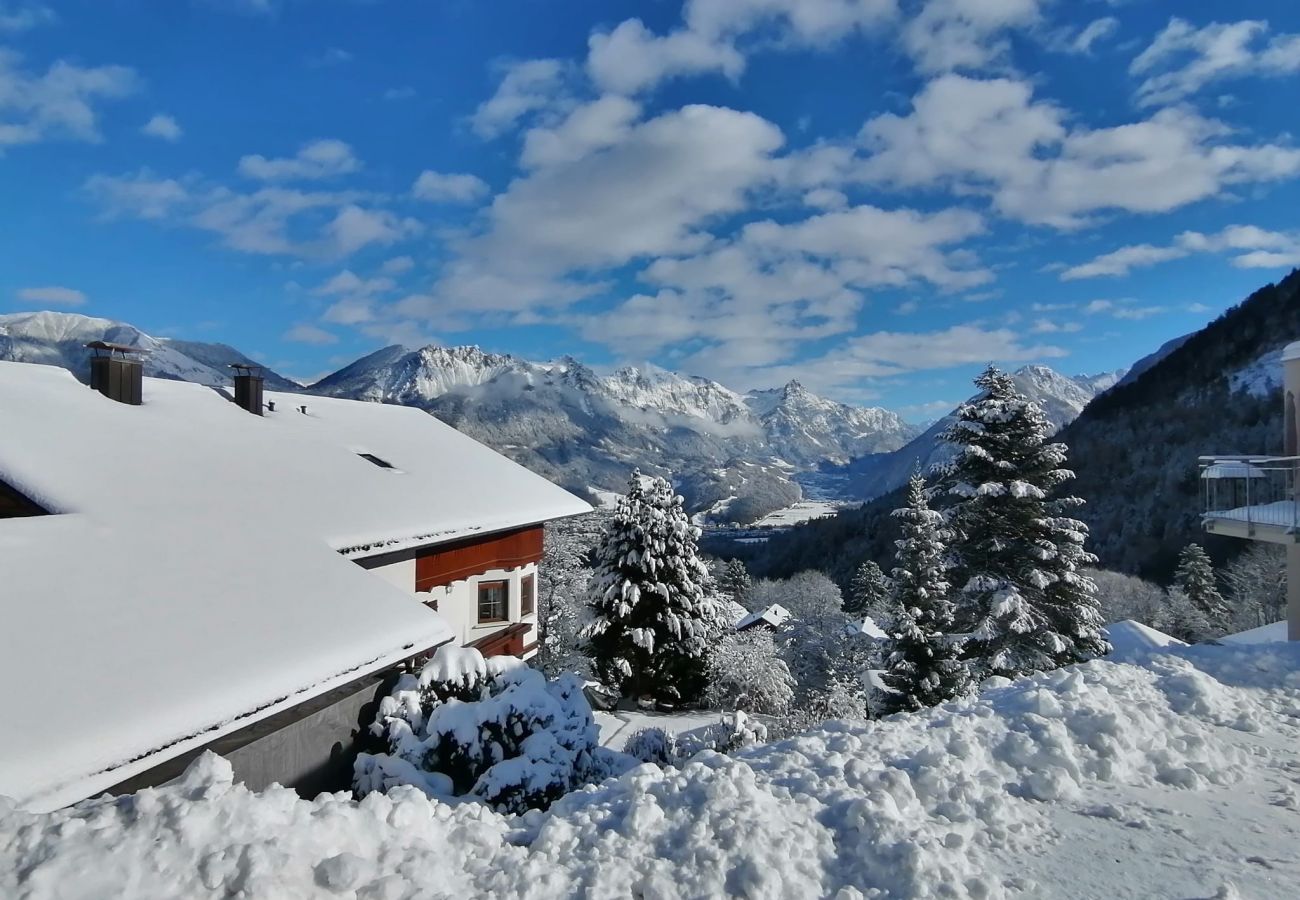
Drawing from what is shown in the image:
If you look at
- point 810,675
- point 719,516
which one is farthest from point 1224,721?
point 719,516

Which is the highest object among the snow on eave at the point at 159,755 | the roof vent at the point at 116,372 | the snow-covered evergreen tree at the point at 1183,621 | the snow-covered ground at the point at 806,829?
the roof vent at the point at 116,372

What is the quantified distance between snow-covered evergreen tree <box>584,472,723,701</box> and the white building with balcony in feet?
41.1

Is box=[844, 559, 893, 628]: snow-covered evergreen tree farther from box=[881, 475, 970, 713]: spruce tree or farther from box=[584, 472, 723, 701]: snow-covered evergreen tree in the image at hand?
box=[584, 472, 723, 701]: snow-covered evergreen tree

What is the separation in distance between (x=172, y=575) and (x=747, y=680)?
23.5 m

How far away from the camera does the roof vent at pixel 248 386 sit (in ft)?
41.7

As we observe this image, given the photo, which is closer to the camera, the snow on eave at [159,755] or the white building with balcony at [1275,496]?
the snow on eave at [159,755]

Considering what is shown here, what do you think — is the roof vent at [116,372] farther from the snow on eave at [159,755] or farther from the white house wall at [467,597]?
the snow on eave at [159,755]

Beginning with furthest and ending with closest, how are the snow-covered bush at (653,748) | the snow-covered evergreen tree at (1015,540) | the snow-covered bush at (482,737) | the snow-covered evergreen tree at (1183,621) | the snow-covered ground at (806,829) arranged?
1. the snow-covered evergreen tree at (1183,621)
2. the snow-covered evergreen tree at (1015,540)
3. the snow-covered bush at (653,748)
4. the snow-covered bush at (482,737)
5. the snow-covered ground at (806,829)

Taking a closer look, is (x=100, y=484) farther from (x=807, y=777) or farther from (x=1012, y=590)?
(x=1012, y=590)

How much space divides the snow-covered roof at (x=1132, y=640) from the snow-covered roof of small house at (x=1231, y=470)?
257 centimetres

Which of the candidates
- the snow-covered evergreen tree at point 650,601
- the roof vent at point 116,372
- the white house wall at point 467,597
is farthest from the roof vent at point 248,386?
the snow-covered evergreen tree at point 650,601

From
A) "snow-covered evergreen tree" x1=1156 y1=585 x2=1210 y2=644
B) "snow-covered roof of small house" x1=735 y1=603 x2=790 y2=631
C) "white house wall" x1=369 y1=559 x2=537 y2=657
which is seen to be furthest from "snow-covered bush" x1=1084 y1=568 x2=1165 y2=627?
"white house wall" x1=369 y1=559 x2=537 y2=657

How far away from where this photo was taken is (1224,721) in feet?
19.5

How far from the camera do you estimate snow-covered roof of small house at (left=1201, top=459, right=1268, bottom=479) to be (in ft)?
33.0
